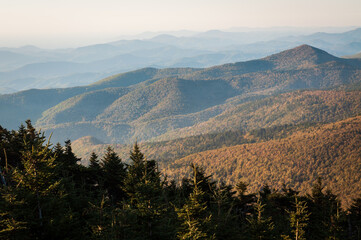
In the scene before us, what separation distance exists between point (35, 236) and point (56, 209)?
7.15ft

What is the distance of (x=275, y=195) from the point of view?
2052 inches

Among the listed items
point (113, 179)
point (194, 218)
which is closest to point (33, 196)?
point (194, 218)

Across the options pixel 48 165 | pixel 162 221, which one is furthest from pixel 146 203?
pixel 48 165

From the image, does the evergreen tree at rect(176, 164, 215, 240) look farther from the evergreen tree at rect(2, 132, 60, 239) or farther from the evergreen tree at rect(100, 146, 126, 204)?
the evergreen tree at rect(100, 146, 126, 204)

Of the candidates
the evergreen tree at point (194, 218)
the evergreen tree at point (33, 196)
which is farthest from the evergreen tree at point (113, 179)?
the evergreen tree at point (33, 196)

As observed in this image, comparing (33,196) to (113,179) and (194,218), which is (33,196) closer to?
(194,218)

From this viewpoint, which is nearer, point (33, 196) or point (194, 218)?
point (33, 196)

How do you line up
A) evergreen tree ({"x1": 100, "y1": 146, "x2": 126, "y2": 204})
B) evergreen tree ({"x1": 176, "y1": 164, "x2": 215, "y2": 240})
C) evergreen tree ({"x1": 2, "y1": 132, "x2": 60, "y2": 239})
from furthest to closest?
1. evergreen tree ({"x1": 100, "y1": 146, "x2": 126, "y2": 204})
2. evergreen tree ({"x1": 176, "y1": 164, "x2": 215, "y2": 240})
3. evergreen tree ({"x1": 2, "y1": 132, "x2": 60, "y2": 239})

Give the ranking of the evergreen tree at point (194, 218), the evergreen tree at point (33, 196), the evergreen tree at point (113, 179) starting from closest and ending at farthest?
the evergreen tree at point (33, 196) < the evergreen tree at point (194, 218) < the evergreen tree at point (113, 179)

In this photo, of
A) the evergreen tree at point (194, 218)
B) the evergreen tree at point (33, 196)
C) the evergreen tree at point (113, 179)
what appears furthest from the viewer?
the evergreen tree at point (113, 179)

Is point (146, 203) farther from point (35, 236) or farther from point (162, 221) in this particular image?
point (35, 236)

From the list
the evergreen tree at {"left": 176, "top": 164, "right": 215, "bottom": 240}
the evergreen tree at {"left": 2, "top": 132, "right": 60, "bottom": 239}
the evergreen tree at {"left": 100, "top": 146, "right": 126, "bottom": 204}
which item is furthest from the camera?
the evergreen tree at {"left": 100, "top": 146, "right": 126, "bottom": 204}

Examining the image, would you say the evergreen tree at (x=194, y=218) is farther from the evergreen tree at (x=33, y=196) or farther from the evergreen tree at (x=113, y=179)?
the evergreen tree at (x=113, y=179)

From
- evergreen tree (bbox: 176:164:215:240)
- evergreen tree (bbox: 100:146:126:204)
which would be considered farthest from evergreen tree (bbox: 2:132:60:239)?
evergreen tree (bbox: 100:146:126:204)
